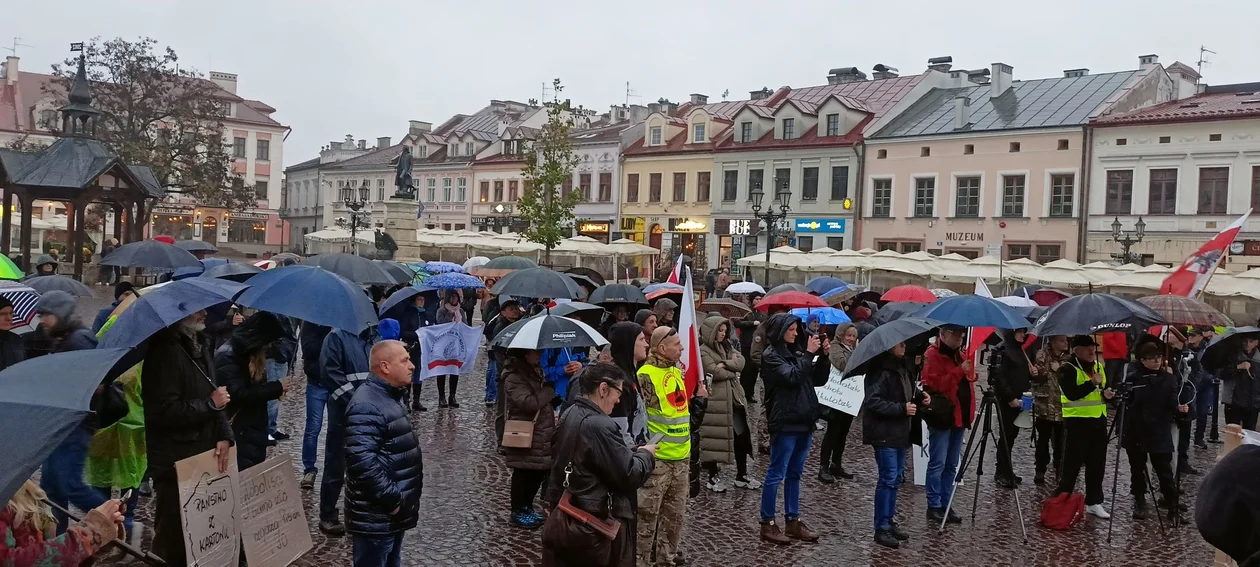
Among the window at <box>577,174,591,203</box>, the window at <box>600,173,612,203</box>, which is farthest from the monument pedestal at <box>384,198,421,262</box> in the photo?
the window at <box>577,174,591,203</box>

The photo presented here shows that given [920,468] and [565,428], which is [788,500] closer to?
[920,468]

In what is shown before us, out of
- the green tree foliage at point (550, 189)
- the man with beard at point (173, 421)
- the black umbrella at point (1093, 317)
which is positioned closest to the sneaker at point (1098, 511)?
the black umbrella at point (1093, 317)

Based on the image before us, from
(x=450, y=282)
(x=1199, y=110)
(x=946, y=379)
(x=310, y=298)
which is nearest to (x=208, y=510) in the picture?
(x=310, y=298)

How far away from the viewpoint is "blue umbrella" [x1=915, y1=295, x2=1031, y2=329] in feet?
28.3

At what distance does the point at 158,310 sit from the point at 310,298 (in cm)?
145

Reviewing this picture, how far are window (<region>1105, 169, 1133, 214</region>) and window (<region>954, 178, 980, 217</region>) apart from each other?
17.1ft

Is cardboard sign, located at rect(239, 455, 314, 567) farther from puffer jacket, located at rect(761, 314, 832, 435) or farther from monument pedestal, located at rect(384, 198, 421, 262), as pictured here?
monument pedestal, located at rect(384, 198, 421, 262)

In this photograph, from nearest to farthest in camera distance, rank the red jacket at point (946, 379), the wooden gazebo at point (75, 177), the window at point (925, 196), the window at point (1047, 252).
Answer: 1. the red jacket at point (946, 379)
2. the wooden gazebo at point (75, 177)
3. the window at point (1047, 252)
4. the window at point (925, 196)

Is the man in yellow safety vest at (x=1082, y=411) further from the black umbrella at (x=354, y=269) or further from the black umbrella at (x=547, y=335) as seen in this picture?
A: the black umbrella at (x=354, y=269)

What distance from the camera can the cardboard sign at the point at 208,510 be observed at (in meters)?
5.52

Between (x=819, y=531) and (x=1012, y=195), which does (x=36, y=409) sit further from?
(x=1012, y=195)

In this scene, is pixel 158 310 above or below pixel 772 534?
above

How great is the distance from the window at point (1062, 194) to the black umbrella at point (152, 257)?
33.8 meters

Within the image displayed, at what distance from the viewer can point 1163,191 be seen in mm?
37000
